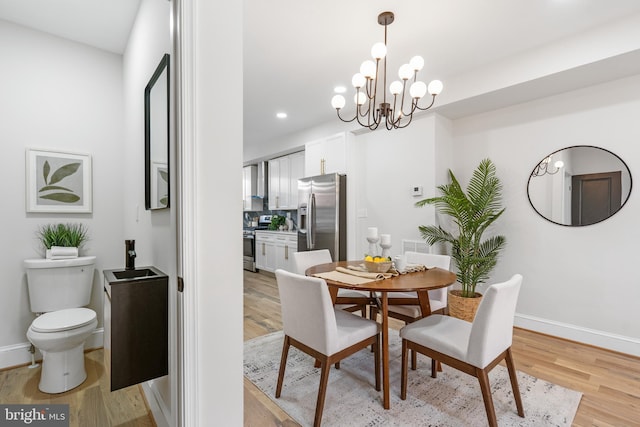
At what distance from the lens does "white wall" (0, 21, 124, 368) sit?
90.4 inches

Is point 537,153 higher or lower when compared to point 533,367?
higher

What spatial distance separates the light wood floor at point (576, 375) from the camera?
1.76 m

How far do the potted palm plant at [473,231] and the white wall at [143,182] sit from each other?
103 inches

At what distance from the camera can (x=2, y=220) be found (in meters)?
2.27

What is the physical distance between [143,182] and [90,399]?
1422mm

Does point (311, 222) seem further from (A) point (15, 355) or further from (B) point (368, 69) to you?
(A) point (15, 355)

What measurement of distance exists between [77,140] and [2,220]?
81 cm

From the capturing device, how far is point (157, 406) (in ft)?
5.41

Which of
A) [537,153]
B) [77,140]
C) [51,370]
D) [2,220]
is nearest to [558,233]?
[537,153]

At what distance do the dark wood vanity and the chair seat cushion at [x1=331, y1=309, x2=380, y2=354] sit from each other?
0.91 metres

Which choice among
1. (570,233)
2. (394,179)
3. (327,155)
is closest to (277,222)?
(327,155)

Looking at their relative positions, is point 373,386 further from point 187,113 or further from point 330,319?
point 187,113

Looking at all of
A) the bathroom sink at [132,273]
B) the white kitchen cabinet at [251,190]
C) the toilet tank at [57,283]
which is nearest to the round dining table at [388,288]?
the bathroom sink at [132,273]

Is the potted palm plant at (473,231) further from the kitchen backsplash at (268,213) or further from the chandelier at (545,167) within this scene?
the kitchen backsplash at (268,213)
